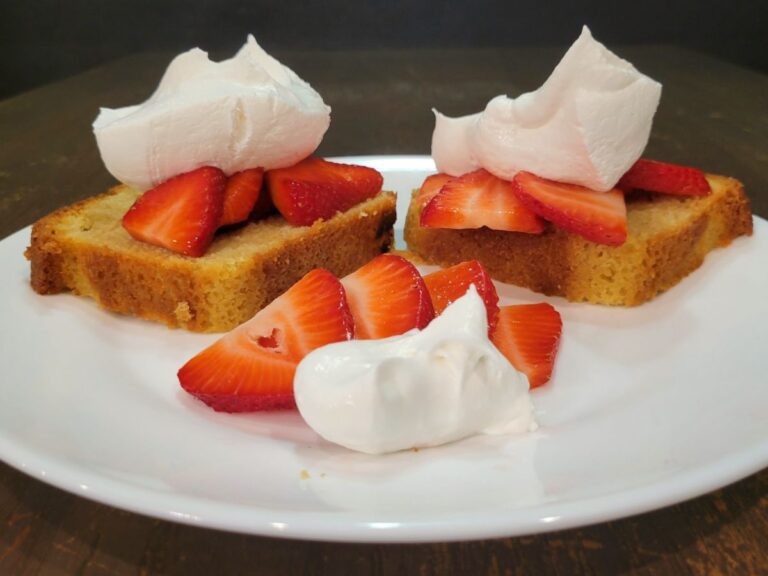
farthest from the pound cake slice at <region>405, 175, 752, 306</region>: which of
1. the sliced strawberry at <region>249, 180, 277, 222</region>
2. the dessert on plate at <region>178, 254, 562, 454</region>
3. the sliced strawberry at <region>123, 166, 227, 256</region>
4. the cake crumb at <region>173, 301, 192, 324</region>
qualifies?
the cake crumb at <region>173, 301, 192, 324</region>

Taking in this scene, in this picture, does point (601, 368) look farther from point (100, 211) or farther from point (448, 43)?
point (448, 43)

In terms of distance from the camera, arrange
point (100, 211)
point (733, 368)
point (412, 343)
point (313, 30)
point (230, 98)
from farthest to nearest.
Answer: point (313, 30)
point (100, 211)
point (230, 98)
point (733, 368)
point (412, 343)

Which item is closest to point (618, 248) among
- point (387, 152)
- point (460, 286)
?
point (460, 286)

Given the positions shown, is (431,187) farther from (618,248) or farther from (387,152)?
(387,152)

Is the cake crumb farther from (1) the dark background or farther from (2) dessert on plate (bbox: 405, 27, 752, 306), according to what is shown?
(1) the dark background

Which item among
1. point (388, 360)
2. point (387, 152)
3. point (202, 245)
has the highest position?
point (388, 360)

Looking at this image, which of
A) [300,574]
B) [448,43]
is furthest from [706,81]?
[300,574]
